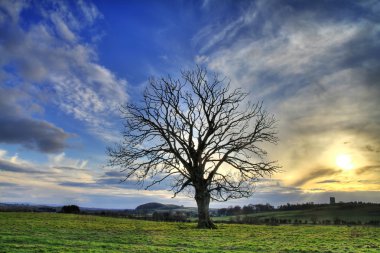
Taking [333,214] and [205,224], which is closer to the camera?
[205,224]

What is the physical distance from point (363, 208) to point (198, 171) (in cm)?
9445

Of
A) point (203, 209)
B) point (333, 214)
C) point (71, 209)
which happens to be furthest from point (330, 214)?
point (203, 209)

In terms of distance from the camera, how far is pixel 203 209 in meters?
36.9

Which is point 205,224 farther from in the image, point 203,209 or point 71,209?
point 71,209

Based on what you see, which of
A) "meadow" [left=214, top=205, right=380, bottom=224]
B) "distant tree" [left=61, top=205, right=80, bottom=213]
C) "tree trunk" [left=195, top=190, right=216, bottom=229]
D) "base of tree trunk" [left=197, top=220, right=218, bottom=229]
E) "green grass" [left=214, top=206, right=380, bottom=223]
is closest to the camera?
"base of tree trunk" [left=197, top=220, right=218, bottom=229]

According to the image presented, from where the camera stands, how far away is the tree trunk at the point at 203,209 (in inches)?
1430

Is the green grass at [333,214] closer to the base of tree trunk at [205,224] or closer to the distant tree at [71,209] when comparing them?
the distant tree at [71,209]

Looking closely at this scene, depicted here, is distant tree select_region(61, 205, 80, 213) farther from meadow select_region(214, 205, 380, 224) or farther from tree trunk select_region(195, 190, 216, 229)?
meadow select_region(214, 205, 380, 224)

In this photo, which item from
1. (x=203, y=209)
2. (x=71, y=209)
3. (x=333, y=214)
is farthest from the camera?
(x=333, y=214)

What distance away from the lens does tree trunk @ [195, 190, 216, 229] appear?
3631 centimetres

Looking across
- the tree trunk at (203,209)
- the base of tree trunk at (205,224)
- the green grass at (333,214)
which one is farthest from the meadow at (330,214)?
the base of tree trunk at (205,224)

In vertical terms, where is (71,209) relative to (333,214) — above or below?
above

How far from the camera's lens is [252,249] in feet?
62.3

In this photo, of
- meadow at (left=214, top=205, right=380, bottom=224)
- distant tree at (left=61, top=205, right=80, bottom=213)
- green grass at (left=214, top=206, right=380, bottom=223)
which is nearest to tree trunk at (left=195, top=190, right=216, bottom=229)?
distant tree at (left=61, top=205, right=80, bottom=213)
